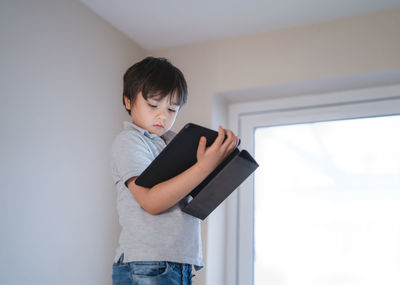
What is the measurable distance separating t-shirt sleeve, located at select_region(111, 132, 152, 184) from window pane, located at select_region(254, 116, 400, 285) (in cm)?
121

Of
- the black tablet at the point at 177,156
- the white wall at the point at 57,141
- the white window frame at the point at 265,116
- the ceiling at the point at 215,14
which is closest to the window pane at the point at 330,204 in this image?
the white window frame at the point at 265,116

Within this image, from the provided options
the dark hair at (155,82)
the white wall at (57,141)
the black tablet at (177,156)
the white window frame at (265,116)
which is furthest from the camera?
the white window frame at (265,116)

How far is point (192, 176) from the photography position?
87 centimetres

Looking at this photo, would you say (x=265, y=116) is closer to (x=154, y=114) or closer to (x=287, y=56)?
(x=287, y=56)

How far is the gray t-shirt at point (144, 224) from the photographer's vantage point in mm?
910

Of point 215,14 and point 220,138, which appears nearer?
point 220,138

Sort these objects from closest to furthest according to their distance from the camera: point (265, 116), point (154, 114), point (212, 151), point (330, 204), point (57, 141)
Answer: point (212, 151) < point (154, 114) < point (57, 141) < point (330, 204) < point (265, 116)

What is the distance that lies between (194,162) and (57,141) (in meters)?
0.93

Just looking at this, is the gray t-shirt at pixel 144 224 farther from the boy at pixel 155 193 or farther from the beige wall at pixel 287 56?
the beige wall at pixel 287 56

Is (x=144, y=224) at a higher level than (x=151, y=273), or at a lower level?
higher

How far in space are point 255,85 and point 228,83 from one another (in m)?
0.14

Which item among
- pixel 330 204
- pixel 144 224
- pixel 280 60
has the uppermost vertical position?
pixel 280 60

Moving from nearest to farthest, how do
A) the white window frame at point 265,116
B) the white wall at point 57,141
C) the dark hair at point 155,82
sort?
the dark hair at point 155,82 < the white wall at point 57,141 < the white window frame at point 265,116

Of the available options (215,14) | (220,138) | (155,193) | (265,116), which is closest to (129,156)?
(155,193)
